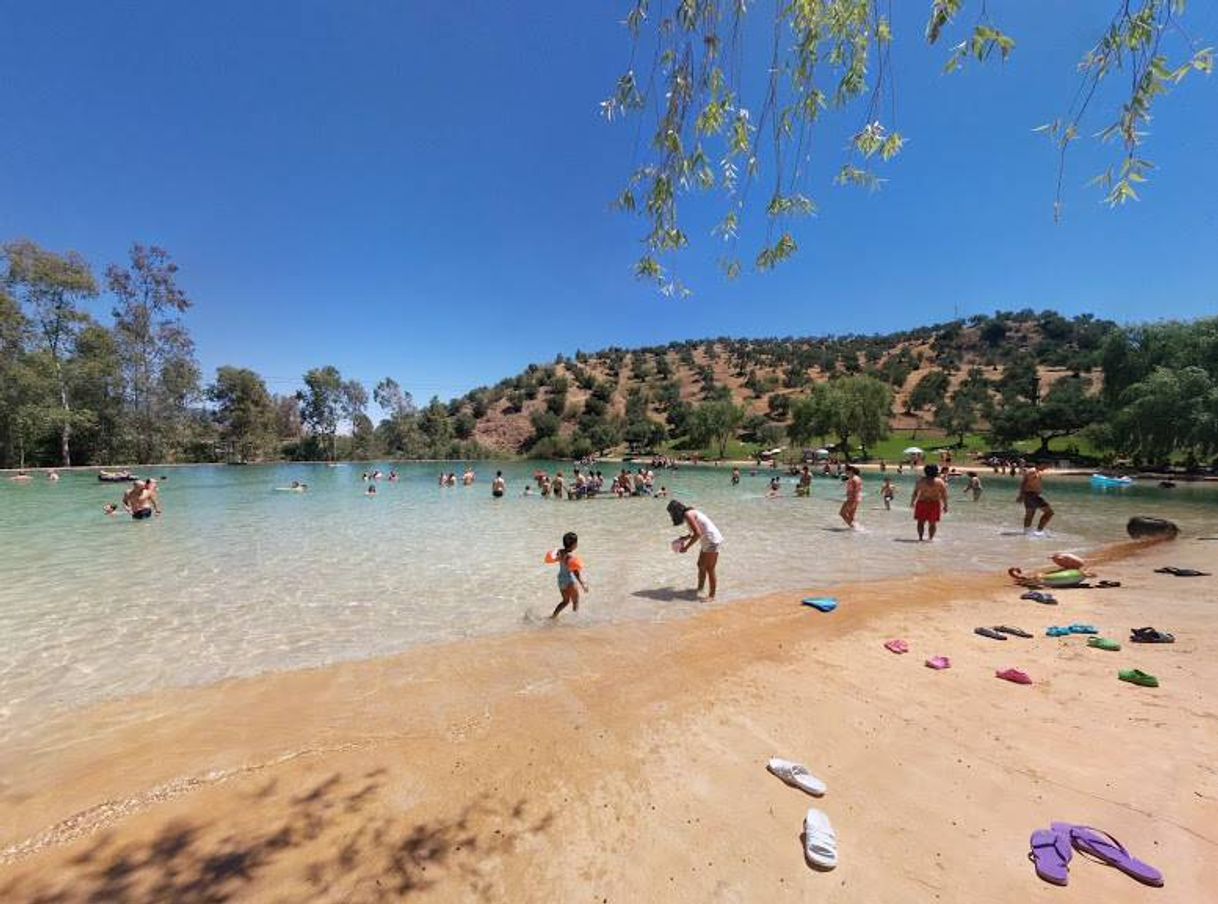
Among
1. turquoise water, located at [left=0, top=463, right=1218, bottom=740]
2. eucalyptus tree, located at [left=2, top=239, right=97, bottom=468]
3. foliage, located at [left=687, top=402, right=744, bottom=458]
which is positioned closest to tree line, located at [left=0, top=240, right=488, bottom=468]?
eucalyptus tree, located at [left=2, top=239, right=97, bottom=468]

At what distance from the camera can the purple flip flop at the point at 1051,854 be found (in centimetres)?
274

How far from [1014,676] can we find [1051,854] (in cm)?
294

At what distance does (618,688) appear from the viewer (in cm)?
535

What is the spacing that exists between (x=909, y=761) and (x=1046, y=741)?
123 cm

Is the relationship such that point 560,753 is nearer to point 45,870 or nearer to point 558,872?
point 558,872

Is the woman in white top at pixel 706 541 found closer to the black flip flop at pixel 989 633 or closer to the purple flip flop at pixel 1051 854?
the black flip flop at pixel 989 633

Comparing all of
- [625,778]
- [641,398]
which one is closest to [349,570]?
[625,778]

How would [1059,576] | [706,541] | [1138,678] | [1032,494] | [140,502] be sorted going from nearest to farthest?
[1138,678] → [706,541] → [1059,576] → [1032,494] → [140,502]

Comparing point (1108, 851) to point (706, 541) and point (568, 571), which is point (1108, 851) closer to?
point (568, 571)

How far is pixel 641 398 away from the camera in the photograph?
10094 centimetres

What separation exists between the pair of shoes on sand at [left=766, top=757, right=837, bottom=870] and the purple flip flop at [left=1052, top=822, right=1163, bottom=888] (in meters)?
1.30

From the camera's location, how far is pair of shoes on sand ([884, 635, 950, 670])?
5.68m

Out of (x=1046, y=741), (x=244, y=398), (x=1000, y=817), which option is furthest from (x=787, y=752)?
(x=244, y=398)

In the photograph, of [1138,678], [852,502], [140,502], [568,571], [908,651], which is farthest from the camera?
[140,502]
